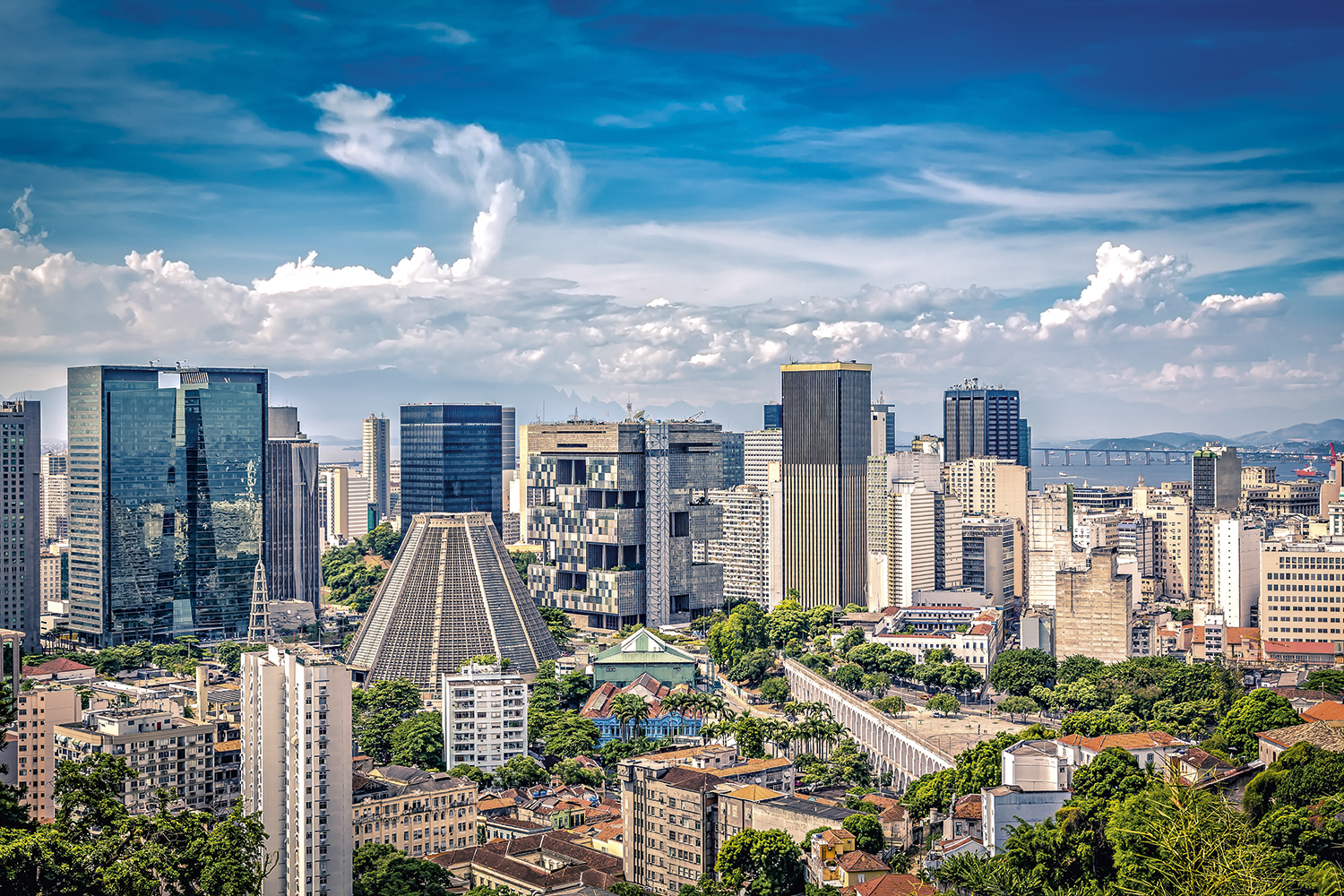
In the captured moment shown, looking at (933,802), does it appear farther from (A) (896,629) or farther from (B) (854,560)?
(B) (854,560)

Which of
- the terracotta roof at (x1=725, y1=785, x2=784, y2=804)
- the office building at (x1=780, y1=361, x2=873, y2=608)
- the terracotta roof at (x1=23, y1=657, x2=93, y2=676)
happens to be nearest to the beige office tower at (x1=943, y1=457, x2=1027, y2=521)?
the office building at (x1=780, y1=361, x2=873, y2=608)

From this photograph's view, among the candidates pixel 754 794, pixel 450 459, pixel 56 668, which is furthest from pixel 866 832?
pixel 450 459

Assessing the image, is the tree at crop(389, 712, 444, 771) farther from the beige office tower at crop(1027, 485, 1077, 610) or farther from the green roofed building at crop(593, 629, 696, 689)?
the beige office tower at crop(1027, 485, 1077, 610)

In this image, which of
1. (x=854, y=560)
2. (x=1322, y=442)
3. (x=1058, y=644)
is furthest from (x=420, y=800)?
(x=1322, y=442)

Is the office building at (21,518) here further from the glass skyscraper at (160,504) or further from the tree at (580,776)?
the tree at (580,776)

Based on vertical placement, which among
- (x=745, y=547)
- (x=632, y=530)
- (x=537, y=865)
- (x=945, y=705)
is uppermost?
(x=632, y=530)

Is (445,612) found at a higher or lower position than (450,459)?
lower

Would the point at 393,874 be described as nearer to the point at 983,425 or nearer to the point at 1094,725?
the point at 1094,725
